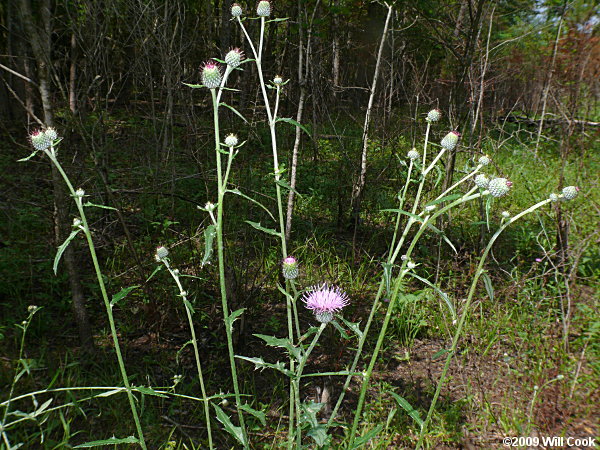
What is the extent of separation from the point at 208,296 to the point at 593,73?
7.26 m

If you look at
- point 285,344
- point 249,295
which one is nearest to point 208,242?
point 285,344

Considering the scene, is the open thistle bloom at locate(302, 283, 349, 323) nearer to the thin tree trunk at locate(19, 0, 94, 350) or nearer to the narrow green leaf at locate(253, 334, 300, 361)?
the narrow green leaf at locate(253, 334, 300, 361)

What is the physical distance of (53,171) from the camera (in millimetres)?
2525

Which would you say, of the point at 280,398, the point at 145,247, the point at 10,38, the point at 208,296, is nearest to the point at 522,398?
the point at 280,398

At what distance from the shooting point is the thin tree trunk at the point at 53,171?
7.82 feet

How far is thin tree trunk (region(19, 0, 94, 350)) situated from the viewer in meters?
2.38

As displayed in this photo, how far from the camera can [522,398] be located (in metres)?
2.72

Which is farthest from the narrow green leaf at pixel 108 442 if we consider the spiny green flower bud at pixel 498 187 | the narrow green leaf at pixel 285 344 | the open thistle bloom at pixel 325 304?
the spiny green flower bud at pixel 498 187

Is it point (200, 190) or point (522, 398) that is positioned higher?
point (200, 190)

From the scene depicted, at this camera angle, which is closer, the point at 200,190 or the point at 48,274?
the point at 48,274

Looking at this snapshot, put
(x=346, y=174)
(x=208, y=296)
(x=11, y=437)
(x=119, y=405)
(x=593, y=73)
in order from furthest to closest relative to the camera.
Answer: (x=593, y=73) → (x=346, y=174) → (x=208, y=296) → (x=119, y=405) → (x=11, y=437)

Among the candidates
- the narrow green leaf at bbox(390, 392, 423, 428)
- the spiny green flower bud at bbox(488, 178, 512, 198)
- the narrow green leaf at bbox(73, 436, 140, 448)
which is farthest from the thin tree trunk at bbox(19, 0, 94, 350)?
the spiny green flower bud at bbox(488, 178, 512, 198)

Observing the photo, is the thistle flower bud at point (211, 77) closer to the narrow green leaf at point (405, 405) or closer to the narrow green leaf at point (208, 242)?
the narrow green leaf at point (208, 242)

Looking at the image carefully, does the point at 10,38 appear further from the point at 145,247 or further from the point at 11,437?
the point at 11,437
